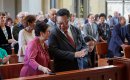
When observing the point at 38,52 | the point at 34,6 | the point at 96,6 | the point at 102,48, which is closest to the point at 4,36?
the point at 38,52

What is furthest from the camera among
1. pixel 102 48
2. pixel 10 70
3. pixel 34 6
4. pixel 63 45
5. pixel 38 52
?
pixel 34 6

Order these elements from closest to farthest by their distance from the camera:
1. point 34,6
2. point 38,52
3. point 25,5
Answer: point 38,52, point 34,6, point 25,5

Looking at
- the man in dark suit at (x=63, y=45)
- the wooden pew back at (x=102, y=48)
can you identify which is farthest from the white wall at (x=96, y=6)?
the man in dark suit at (x=63, y=45)

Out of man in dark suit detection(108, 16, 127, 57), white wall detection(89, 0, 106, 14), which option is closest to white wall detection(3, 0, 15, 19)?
white wall detection(89, 0, 106, 14)

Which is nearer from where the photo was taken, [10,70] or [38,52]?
[38,52]

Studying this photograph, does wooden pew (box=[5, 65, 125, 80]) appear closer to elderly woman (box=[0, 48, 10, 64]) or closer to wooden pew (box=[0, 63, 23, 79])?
wooden pew (box=[0, 63, 23, 79])

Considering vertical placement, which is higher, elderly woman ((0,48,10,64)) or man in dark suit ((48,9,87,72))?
man in dark suit ((48,9,87,72))

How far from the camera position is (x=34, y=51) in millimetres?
3557

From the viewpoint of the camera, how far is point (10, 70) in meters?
3.90

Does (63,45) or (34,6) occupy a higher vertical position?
(34,6)

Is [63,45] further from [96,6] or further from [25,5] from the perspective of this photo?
[96,6]

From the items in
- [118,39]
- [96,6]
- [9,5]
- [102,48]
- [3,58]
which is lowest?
[102,48]

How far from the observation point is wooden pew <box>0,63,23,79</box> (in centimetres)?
381

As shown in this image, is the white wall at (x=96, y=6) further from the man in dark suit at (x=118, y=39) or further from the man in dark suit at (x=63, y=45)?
the man in dark suit at (x=63, y=45)
